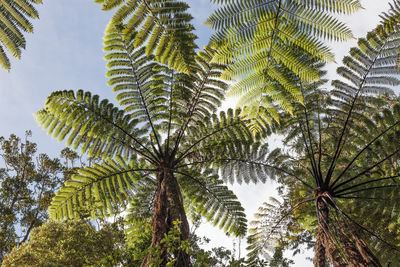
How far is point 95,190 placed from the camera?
13.8ft

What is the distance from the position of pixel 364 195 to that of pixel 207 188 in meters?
2.55

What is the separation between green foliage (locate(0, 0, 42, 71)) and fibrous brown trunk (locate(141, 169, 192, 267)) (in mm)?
2333

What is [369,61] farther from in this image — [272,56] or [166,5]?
[166,5]

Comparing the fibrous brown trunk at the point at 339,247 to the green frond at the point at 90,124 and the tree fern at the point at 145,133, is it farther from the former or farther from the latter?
the green frond at the point at 90,124

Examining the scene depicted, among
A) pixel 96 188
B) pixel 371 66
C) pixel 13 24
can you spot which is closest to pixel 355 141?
pixel 371 66

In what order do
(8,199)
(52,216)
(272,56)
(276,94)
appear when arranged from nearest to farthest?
1. (272,56)
2. (276,94)
3. (52,216)
4. (8,199)

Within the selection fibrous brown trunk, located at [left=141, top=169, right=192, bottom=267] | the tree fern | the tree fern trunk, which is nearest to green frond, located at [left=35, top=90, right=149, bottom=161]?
the tree fern

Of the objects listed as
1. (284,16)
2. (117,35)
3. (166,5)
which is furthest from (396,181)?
(117,35)

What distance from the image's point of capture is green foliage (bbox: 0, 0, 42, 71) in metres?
3.08

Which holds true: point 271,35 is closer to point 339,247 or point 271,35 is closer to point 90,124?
point 339,247

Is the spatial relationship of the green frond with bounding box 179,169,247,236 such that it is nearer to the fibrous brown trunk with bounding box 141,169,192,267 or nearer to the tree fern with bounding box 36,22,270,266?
the tree fern with bounding box 36,22,270,266

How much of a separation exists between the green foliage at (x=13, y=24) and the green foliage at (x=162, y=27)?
112cm

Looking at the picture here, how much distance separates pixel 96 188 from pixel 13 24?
7.85ft

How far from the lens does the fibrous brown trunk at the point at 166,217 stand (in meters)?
2.99
